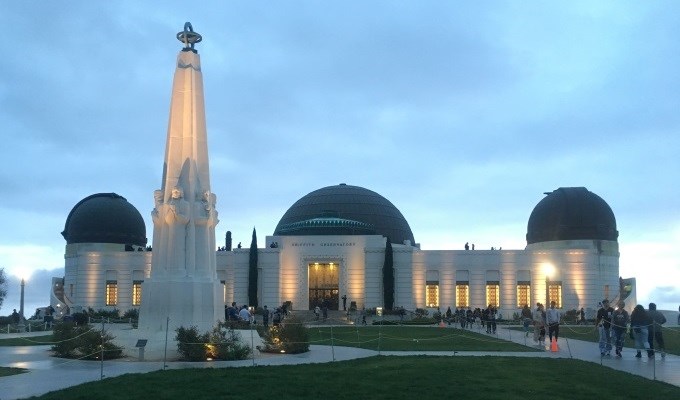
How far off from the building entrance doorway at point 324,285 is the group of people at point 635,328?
108 feet

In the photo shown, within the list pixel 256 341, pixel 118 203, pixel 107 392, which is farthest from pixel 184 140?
pixel 118 203

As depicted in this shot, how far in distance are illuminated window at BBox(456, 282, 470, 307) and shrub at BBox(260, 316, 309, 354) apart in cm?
3399

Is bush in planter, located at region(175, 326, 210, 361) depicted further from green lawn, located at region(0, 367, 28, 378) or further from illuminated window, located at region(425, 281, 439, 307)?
illuminated window, located at region(425, 281, 439, 307)

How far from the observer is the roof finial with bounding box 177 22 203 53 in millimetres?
22203

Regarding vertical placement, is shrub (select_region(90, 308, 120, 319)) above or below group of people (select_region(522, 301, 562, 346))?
below

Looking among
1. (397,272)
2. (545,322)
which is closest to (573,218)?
(397,272)

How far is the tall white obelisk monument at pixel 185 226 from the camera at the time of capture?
20.6 metres

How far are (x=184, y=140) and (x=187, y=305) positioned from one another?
16.1 ft

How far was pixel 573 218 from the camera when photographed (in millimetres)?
55781

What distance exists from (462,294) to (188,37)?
3683 cm

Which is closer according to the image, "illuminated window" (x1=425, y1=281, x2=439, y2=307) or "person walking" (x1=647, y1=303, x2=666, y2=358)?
"person walking" (x1=647, y1=303, x2=666, y2=358)

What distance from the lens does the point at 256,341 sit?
21344 mm

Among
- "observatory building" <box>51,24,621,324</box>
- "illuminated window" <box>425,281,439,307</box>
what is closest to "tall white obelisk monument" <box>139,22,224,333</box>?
"observatory building" <box>51,24,621,324</box>

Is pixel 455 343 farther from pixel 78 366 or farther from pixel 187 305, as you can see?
pixel 78 366
